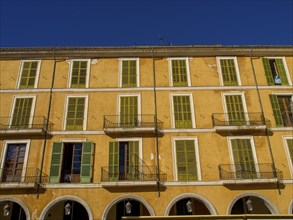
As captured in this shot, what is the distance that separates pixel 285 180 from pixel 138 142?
29.4 ft

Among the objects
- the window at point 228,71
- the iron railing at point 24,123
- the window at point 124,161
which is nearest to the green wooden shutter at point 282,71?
the window at point 228,71

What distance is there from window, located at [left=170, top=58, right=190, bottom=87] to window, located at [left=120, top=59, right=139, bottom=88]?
8.46 feet

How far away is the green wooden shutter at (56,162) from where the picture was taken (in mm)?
17266

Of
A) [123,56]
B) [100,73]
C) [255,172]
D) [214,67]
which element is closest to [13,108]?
[100,73]

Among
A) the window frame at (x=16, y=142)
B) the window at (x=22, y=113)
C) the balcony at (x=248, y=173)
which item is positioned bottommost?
the balcony at (x=248, y=173)

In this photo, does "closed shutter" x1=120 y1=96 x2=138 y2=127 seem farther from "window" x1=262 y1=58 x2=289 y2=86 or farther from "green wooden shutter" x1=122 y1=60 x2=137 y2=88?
"window" x1=262 y1=58 x2=289 y2=86

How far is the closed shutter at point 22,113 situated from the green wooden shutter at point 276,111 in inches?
628

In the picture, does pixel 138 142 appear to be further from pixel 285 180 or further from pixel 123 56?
pixel 285 180

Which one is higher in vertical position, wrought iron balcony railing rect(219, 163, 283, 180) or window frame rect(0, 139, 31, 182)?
window frame rect(0, 139, 31, 182)

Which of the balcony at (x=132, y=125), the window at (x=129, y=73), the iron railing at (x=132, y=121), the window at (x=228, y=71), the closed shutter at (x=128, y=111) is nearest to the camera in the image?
the balcony at (x=132, y=125)

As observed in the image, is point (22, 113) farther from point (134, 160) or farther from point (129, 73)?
point (134, 160)

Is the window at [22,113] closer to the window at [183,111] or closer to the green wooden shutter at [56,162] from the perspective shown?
the green wooden shutter at [56,162]

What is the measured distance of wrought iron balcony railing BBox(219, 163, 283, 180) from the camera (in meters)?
17.3

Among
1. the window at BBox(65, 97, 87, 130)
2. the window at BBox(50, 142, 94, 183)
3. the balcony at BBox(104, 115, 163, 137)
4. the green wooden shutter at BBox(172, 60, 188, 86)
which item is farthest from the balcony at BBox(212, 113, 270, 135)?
the window at BBox(65, 97, 87, 130)
